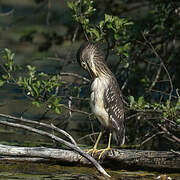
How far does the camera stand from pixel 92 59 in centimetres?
661

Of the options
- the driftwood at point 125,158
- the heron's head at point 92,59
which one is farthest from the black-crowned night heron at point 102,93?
the driftwood at point 125,158

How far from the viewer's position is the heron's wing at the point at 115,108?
6516 millimetres

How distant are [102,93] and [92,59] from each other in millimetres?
469

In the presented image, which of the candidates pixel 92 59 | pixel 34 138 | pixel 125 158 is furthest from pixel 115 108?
pixel 34 138

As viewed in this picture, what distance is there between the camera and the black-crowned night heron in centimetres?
645

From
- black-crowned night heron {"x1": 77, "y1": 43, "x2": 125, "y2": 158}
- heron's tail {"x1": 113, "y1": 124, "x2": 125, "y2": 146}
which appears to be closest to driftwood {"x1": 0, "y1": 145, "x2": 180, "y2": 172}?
black-crowned night heron {"x1": 77, "y1": 43, "x2": 125, "y2": 158}

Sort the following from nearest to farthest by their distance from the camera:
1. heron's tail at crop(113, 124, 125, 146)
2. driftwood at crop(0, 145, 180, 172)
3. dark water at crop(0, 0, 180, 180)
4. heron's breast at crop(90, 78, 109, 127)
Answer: dark water at crop(0, 0, 180, 180)
driftwood at crop(0, 145, 180, 172)
heron's breast at crop(90, 78, 109, 127)
heron's tail at crop(113, 124, 125, 146)

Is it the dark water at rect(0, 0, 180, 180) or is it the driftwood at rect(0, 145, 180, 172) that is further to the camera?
the driftwood at rect(0, 145, 180, 172)

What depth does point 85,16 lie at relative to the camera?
6754 millimetres

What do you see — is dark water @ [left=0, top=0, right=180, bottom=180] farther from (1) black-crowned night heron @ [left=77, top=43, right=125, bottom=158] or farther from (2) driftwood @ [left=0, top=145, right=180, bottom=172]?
(1) black-crowned night heron @ [left=77, top=43, right=125, bottom=158]

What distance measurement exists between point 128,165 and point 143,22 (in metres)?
3.03

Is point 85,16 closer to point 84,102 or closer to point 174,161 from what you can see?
point 84,102

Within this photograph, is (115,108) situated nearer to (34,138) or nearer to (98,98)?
(98,98)

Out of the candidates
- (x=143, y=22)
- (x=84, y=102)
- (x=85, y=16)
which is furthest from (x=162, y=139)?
(x=85, y=16)
